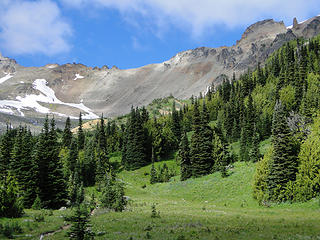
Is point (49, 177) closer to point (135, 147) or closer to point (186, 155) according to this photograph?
point (186, 155)

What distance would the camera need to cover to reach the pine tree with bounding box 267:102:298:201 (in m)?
39.8

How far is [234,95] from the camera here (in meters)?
154

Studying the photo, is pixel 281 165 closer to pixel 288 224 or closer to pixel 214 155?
pixel 288 224

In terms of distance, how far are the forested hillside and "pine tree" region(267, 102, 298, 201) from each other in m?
0.14

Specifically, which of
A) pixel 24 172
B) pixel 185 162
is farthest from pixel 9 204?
pixel 185 162

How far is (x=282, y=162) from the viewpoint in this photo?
41.0m

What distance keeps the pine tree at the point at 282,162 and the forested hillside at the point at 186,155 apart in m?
0.14

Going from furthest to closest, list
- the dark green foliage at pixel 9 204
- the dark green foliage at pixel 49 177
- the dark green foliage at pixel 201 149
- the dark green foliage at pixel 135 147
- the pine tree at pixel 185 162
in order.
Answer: the dark green foliage at pixel 135 147 < the pine tree at pixel 185 162 < the dark green foliage at pixel 201 149 < the dark green foliage at pixel 49 177 < the dark green foliage at pixel 9 204

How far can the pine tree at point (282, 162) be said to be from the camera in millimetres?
39781

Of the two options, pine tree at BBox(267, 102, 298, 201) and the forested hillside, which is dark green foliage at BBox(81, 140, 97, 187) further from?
pine tree at BBox(267, 102, 298, 201)

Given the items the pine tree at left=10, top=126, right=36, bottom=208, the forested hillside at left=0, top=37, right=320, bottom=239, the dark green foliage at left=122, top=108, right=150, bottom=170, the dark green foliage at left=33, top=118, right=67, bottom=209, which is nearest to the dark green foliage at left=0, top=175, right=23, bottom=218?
the forested hillside at left=0, top=37, right=320, bottom=239

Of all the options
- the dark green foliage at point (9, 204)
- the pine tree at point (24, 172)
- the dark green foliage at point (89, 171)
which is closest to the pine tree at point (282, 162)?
the dark green foliage at point (9, 204)

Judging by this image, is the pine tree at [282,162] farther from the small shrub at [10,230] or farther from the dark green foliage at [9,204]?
the small shrub at [10,230]

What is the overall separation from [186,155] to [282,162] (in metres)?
35.0
